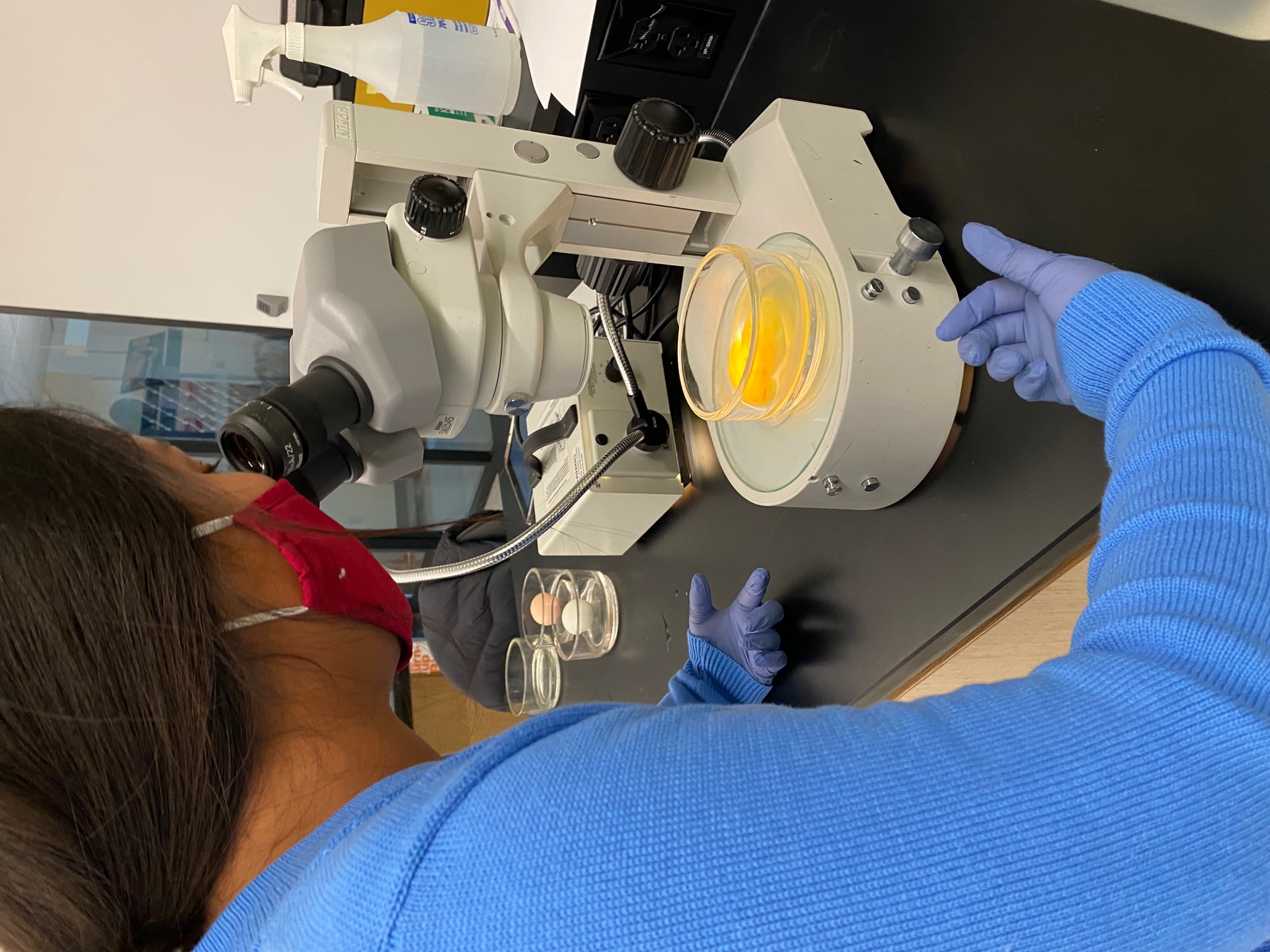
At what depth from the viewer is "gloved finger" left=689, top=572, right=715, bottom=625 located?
952mm

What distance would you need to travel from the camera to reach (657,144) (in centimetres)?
80

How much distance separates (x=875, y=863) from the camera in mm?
338

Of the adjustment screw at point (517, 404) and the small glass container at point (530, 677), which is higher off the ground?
the adjustment screw at point (517, 404)

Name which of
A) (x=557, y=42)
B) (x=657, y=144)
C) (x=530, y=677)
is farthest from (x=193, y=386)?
(x=657, y=144)

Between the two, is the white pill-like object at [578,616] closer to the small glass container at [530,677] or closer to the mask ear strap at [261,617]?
the small glass container at [530,677]

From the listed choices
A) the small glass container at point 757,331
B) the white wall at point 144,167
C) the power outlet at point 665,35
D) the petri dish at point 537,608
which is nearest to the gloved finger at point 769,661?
the small glass container at point 757,331

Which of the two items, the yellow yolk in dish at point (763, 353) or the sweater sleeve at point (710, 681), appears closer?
the yellow yolk in dish at point (763, 353)

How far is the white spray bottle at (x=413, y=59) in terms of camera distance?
34.8 inches

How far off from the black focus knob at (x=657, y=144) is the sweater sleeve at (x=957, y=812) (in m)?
0.57

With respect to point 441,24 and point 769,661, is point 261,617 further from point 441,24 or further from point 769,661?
point 441,24

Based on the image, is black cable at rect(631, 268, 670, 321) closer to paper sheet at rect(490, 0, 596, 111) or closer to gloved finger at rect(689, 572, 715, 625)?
paper sheet at rect(490, 0, 596, 111)

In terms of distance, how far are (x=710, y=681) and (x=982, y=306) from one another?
51 cm

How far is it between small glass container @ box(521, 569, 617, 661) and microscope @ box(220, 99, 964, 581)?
476 mm

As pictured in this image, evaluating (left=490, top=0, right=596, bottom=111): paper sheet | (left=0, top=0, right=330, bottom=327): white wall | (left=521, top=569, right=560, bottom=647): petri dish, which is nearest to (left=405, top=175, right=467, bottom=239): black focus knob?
(left=490, top=0, right=596, bottom=111): paper sheet
